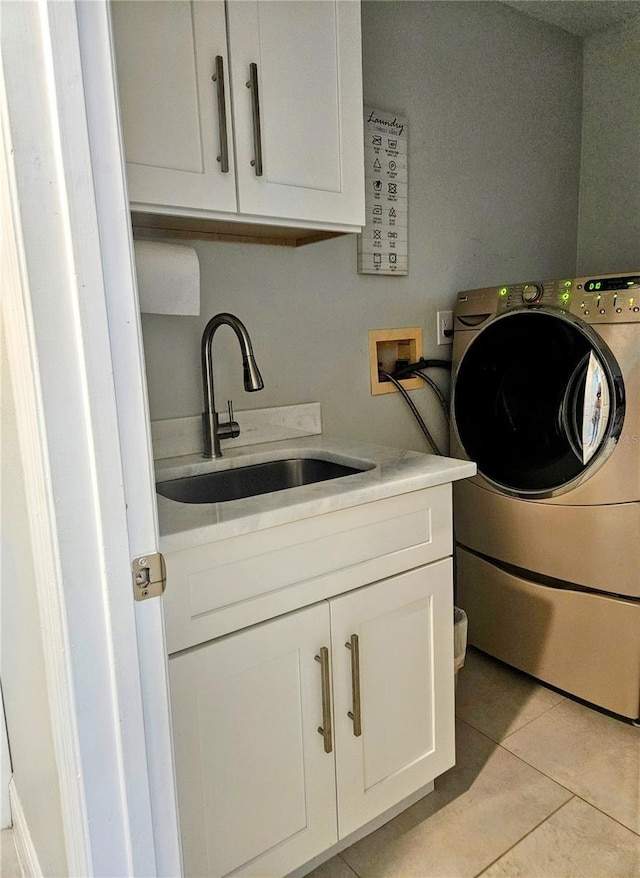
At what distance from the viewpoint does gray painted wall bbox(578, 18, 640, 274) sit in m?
2.39

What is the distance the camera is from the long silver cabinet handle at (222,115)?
Result: 124 cm

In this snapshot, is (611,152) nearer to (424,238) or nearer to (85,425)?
(424,238)

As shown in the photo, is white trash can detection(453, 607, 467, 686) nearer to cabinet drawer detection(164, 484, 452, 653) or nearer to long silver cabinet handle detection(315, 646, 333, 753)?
cabinet drawer detection(164, 484, 452, 653)

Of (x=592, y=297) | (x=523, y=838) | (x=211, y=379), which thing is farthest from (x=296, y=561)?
(x=592, y=297)

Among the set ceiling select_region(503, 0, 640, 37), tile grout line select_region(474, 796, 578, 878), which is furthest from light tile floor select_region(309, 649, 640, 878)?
ceiling select_region(503, 0, 640, 37)

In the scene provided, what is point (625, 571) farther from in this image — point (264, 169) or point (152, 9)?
point (152, 9)

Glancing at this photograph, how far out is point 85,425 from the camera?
0.72 meters

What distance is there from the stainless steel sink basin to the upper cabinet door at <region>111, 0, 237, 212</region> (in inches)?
25.6

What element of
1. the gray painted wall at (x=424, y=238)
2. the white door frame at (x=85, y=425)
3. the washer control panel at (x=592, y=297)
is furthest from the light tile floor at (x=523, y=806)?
the washer control panel at (x=592, y=297)

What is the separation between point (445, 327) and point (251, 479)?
976mm

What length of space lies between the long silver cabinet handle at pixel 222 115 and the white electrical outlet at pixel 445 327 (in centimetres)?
109

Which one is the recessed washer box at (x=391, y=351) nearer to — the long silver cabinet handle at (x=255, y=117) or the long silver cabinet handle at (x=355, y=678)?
the long silver cabinet handle at (x=255, y=117)

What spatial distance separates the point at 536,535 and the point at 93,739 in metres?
1.48

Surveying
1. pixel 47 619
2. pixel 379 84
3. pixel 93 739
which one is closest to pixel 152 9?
pixel 379 84
